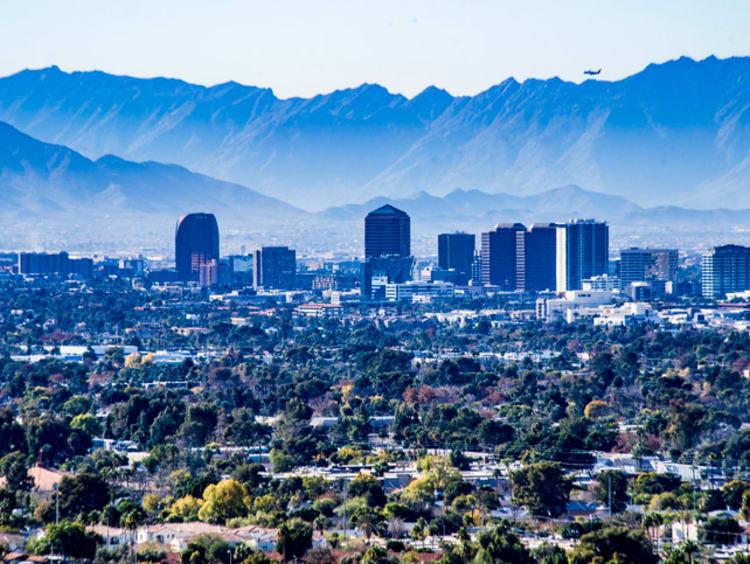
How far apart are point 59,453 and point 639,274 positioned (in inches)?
5217

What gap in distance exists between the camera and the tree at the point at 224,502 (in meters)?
43.4

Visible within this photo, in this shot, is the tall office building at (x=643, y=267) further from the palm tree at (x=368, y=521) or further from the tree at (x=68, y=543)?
the tree at (x=68, y=543)

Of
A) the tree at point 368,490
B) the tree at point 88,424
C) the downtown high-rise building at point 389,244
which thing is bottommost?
the tree at point 368,490

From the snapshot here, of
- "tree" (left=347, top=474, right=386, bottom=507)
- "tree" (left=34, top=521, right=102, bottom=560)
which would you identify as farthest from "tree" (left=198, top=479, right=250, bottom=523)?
"tree" (left=34, top=521, right=102, bottom=560)

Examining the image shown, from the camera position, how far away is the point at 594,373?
276 ft

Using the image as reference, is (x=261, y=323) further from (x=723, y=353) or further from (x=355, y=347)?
(x=723, y=353)

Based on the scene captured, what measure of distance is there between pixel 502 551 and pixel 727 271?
136753mm

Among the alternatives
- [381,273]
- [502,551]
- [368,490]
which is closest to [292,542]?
[502,551]

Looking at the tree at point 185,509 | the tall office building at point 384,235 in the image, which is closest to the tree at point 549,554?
the tree at point 185,509

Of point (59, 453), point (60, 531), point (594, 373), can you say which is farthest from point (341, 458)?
point (594, 373)

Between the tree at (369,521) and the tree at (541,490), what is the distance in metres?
4.53

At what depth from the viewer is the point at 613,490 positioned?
46.2 meters

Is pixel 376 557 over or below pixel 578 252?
below

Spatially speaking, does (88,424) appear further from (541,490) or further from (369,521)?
(369,521)
